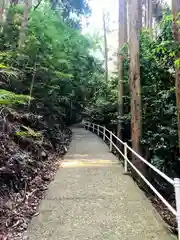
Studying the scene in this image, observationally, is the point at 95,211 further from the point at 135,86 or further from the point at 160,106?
the point at 160,106

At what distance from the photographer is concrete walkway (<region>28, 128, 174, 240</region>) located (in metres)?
3.96

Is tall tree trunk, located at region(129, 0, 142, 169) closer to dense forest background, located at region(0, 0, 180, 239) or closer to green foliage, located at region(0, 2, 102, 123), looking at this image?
dense forest background, located at region(0, 0, 180, 239)

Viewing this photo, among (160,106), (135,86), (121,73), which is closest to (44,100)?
(135,86)

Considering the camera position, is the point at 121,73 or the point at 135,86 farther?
the point at 121,73

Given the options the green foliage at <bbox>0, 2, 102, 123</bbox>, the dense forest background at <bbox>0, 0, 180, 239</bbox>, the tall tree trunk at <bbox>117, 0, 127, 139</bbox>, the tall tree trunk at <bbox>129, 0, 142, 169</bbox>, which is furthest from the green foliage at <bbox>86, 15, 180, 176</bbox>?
the green foliage at <bbox>0, 2, 102, 123</bbox>

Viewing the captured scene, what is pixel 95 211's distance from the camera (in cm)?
486

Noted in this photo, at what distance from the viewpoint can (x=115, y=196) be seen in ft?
18.7

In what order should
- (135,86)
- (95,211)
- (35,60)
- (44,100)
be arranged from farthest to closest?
1. (44,100)
2. (35,60)
3. (135,86)
4. (95,211)

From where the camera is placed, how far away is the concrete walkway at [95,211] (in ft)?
13.0

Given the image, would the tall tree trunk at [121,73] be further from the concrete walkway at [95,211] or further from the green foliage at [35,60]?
the concrete walkway at [95,211]

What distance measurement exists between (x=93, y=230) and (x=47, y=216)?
0.91m

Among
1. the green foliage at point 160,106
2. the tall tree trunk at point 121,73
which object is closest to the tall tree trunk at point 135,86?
the green foliage at point 160,106

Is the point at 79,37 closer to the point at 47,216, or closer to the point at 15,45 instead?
the point at 15,45

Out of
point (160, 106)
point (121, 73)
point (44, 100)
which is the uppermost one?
point (121, 73)
